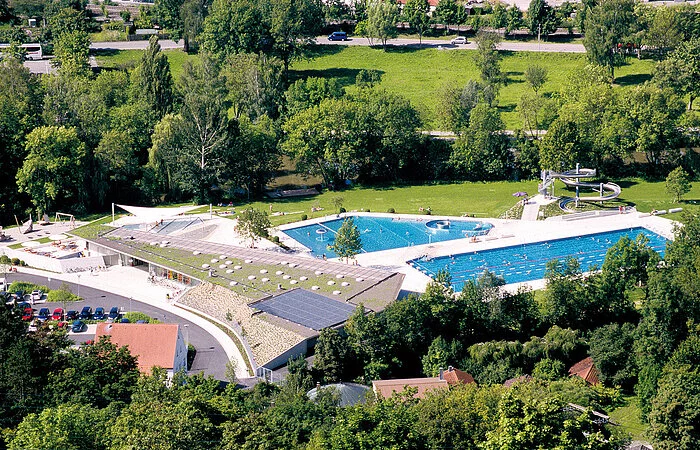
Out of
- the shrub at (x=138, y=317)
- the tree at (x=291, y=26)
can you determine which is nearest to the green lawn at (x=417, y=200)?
the shrub at (x=138, y=317)

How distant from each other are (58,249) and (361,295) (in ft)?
68.9

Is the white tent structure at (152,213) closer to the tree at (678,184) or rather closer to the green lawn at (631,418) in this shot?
the tree at (678,184)

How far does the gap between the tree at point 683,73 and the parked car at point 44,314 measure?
164 ft

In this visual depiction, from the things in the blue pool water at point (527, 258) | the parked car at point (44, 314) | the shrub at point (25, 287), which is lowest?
the parked car at point (44, 314)

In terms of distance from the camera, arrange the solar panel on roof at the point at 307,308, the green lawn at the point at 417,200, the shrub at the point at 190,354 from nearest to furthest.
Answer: the shrub at the point at 190,354 < the solar panel on roof at the point at 307,308 < the green lawn at the point at 417,200

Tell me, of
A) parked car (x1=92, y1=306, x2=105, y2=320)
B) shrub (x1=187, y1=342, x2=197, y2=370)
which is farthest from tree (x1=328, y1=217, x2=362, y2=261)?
parked car (x1=92, y1=306, x2=105, y2=320)

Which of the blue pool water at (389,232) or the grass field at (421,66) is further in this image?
the grass field at (421,66)

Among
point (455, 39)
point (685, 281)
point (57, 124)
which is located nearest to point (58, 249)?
point (57, 124)

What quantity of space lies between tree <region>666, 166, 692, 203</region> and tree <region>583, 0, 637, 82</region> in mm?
21322

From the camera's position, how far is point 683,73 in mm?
90625

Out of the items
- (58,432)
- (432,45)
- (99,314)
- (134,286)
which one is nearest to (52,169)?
(134,286)

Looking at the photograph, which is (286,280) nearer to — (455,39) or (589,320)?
(589,320)

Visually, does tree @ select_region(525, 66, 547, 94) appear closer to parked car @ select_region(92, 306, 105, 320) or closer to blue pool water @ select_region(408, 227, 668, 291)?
blue pool water @ select_region(408, 227, 668, 291)

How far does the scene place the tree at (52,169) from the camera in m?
78.1
